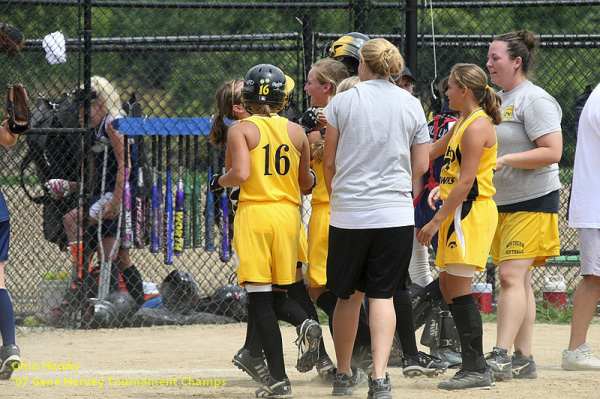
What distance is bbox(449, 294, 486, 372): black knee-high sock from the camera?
445 centimetres

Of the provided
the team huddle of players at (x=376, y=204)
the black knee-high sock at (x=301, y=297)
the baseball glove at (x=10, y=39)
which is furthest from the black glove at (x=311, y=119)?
the baseball glove at (x=10, y=39)

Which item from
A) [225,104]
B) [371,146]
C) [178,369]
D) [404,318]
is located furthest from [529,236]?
[178,369]

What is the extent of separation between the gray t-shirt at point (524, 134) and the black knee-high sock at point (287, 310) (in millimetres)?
1311

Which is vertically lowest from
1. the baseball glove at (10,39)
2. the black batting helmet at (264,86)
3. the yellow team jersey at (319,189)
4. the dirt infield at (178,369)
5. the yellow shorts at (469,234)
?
the dirt infield at (178,369)

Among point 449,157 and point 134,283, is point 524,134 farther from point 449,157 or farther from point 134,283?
point 134,283

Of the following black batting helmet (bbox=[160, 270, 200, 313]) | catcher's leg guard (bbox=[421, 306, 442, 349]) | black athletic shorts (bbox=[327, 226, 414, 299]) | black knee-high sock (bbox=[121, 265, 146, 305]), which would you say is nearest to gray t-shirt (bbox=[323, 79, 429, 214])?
black athletic shorts (bbox=[327, 226, 414, 299])

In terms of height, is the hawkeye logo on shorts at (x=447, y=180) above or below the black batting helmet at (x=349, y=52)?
below

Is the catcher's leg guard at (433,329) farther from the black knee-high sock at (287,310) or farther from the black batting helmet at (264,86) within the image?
the black batting helmet at (264,86)

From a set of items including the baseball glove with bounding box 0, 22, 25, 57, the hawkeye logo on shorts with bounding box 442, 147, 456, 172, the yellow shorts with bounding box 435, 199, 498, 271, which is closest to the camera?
the yellow shorts with bounding box 435, 199, 498, 271

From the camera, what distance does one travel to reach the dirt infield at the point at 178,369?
4.47 m

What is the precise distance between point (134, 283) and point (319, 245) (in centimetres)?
292

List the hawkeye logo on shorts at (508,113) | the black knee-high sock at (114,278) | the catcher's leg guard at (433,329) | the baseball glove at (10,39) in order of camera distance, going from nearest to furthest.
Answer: the hawkeye logo on shorts at (508,113) < the baseball glove at (10,39) < the catcher's leg guard at (433,329) < the black knee-high sock at (114,278)

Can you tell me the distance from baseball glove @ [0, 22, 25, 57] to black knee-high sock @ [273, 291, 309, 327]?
2085 mm

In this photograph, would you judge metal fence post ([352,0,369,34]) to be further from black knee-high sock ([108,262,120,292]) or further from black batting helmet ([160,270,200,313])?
black knee-high sock ([108,262,120,292])
